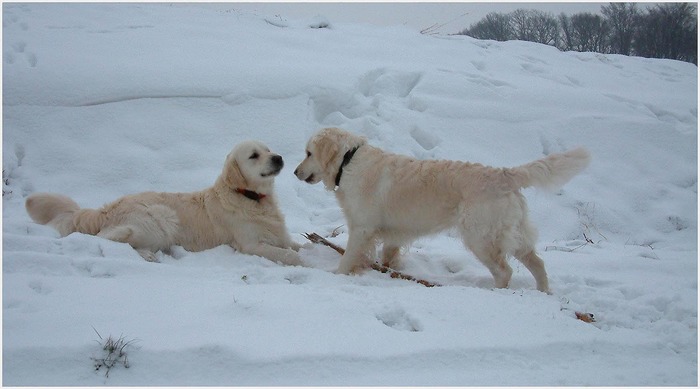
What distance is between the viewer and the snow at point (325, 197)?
237cm

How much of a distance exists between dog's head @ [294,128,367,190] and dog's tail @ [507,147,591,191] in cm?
149

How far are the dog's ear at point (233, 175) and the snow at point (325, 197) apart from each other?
70 cm

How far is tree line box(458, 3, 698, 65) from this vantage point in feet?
69.6

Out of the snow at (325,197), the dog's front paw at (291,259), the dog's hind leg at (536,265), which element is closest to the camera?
the snow at (325,197)

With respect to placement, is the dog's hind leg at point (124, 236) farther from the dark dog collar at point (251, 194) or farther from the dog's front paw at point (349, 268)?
Answer: the dog's front paw at point (349, 268)

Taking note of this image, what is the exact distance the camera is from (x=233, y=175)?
15.4 feet

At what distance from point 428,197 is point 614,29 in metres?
24.5

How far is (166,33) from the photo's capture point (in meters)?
9.59

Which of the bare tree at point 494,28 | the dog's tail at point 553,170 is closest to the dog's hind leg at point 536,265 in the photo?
the dog's tail at point 553,170

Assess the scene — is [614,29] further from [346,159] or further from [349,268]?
[349,268]

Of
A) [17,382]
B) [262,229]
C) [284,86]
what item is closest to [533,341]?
[17,382]

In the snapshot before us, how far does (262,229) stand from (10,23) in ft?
24.5

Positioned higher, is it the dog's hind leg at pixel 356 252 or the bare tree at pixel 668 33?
the bare tree at pixel 668 33

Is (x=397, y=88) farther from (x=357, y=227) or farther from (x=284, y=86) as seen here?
(x=357, y=227)
